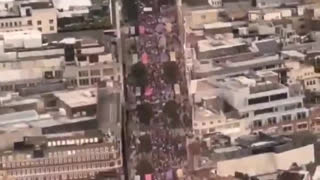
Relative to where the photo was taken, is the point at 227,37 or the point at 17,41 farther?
the point at 227,37

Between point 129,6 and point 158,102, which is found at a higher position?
point 129,6

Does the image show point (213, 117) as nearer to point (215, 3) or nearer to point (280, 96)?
point (280, 96)

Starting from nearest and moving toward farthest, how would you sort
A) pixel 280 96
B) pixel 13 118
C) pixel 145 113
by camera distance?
pixel 13 118, pixel 145 113, pixel 280 96

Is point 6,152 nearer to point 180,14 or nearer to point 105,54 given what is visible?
point 105,54

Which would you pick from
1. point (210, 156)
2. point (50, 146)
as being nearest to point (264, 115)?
point (210, 156)

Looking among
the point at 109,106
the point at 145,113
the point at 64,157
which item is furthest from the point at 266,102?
the point at 64,157

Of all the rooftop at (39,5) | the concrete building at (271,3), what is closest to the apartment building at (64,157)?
the rooftop at (39,5)

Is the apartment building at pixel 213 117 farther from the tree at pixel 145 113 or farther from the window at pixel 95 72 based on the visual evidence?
the window at pixel 95 72
